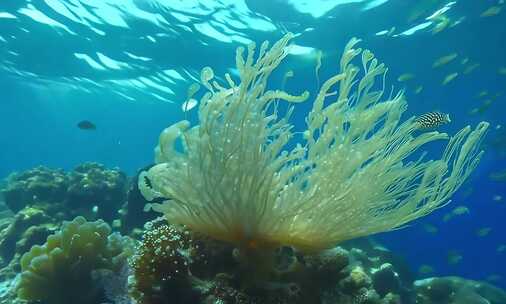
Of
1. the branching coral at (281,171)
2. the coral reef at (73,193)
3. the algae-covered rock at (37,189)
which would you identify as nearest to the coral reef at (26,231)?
the coral reef at (73,193)

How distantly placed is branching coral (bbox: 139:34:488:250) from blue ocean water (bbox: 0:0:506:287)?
1093 centimetres

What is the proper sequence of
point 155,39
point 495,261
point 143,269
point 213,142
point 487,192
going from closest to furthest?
point 213,142 < point 143,269 < point 155,39 < point 487,192 < point 495,261

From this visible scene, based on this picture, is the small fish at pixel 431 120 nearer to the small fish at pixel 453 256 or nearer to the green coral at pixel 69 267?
the green coral at pixel 69 267

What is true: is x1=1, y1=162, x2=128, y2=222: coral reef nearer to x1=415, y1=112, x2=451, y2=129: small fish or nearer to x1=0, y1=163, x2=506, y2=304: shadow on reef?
x1=0, y1=163, x2=506, y2=304: shadow on reef

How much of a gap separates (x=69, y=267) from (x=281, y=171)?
3309 millimetres

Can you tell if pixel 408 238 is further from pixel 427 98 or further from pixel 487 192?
pixel 427 98

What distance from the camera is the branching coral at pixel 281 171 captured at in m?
3.75

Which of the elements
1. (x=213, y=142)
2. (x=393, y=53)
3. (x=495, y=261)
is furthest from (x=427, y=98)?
(x=213, y=142)

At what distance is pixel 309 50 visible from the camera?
71.2 ft

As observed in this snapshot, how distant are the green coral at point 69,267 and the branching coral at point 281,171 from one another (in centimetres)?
198

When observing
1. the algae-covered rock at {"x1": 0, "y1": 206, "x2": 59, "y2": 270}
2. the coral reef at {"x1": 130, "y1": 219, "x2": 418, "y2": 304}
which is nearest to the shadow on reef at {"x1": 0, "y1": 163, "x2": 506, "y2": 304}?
the coral reef at {"x1": 130, "y1": 219, "x2": 418, "y2": 304}

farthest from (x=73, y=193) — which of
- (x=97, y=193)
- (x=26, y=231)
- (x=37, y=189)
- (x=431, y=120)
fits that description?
(x=431, y=120)

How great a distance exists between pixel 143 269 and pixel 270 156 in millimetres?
1666

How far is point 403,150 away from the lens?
4.15 m
